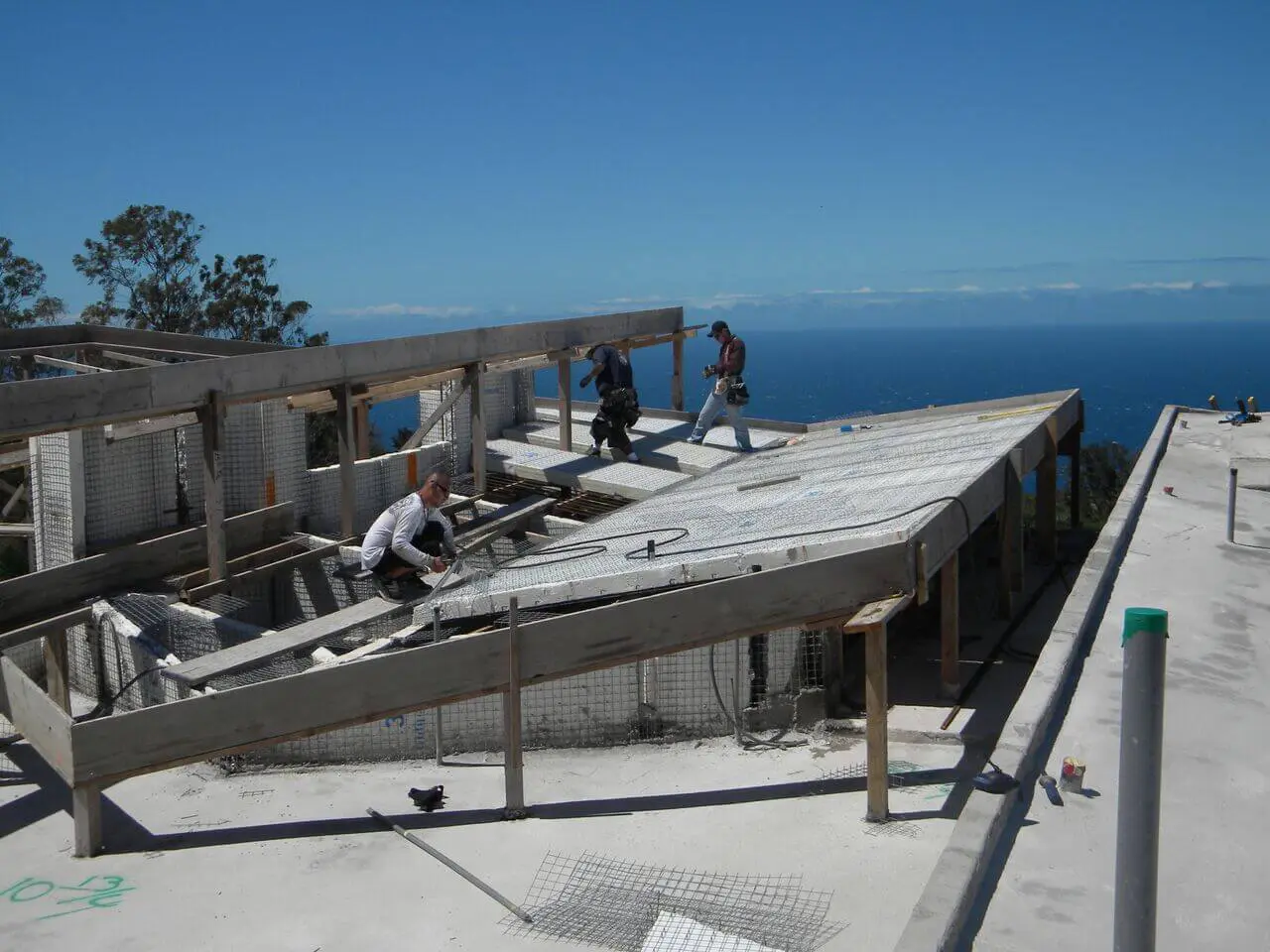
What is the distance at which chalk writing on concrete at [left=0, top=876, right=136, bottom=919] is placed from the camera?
23.0 feet

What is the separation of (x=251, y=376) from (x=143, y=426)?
148 cm

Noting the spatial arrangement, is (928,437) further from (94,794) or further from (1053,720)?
(94,794)

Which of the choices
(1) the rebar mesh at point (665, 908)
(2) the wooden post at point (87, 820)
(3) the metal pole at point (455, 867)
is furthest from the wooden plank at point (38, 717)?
(1) the rebar mesh at point (665, 908)

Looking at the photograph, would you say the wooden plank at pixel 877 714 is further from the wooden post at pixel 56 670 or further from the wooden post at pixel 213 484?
the wooden post at pixel 213 484

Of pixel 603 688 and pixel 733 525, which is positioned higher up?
pixel 733 525

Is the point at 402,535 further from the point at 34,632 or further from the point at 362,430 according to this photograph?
the point at 362,430

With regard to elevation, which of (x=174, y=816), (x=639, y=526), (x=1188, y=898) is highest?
(x=639, y=526)

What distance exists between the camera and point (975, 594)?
13758 mm

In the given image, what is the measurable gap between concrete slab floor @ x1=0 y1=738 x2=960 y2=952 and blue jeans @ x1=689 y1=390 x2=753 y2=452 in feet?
26.7

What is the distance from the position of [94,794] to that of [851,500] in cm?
613

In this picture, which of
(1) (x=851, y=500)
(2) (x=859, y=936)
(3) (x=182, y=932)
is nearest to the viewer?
(2) (x=859, y=936)

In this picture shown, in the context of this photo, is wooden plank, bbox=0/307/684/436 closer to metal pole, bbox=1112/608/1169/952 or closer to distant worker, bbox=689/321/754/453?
distant worker, bbox=689/321/754/453

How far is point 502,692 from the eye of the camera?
770 centimetres

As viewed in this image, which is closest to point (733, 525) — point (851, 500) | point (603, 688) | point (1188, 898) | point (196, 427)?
point (851, 500)
